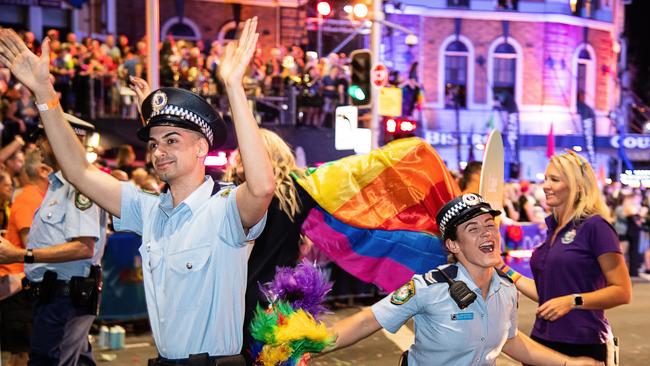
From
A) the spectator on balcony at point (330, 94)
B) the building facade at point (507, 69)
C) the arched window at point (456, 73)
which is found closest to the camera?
the spectator on balcony at point (330, 94)

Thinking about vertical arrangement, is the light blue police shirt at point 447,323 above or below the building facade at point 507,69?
below

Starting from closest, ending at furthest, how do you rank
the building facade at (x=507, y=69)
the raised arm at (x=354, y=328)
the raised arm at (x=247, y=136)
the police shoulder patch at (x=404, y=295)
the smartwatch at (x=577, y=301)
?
the raised arm at (x=247, y=136)
the raised arm at (x=354, y=328)
the police shoulder patch at (x=404, y=295)
the smartwatch at (x=577, y=301)
the building facade at (x=507, y=69)

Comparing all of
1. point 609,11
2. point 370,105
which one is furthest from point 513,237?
point 609,11

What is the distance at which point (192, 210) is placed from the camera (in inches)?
120

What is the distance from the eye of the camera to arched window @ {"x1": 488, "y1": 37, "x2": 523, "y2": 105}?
32219mm

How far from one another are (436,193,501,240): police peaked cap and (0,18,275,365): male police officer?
38.9 inches

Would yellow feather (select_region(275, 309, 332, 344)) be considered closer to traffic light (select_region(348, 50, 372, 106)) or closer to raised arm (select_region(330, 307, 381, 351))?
raised arm (select_region(330, 307, 381, 351))

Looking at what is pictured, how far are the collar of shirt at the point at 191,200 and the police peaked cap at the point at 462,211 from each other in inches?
43.7

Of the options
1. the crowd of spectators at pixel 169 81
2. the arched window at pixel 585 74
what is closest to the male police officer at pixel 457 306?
the crowd of spectators at pixel 169 81

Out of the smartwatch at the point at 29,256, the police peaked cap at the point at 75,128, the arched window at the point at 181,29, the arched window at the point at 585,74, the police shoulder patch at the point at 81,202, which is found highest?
the arched window at the point at 181,29

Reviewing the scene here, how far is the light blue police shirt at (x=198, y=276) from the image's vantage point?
2949 mm

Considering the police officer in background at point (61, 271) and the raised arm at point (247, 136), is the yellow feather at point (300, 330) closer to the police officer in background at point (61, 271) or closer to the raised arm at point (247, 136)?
the raised arm at point (247, 136)

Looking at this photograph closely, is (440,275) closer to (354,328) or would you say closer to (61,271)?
(354,328)

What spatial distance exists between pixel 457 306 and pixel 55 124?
187cm
